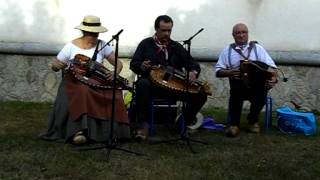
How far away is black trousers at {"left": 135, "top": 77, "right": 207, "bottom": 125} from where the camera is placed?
673 cm

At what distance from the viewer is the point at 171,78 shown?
266 inches

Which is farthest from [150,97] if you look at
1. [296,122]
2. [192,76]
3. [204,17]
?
[204,17]

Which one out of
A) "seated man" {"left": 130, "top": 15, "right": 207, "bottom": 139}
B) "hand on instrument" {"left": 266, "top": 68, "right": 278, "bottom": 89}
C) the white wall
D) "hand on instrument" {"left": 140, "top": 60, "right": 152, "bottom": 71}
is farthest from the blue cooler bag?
"hand on instrument" {"left": 140, "top": 60, "right": 152, "bottom": 71}

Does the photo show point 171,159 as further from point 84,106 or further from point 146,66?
point 146,66

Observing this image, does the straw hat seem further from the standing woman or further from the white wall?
the white wall

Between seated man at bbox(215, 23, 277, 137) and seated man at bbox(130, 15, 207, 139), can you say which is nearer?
seated man at bbox(130, 15, 207, 139)

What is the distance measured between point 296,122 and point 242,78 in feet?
3.01

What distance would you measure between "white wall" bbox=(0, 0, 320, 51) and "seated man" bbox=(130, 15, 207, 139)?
1.68 meters

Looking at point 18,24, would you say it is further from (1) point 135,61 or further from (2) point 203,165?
(2) point 203,165

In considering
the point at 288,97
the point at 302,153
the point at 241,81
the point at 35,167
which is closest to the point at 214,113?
the point at 288,97

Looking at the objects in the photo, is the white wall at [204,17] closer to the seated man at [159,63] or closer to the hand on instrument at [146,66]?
the seated man at [159,63]

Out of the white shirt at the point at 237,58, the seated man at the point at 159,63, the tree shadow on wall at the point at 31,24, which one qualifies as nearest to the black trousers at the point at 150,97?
the seated man at the point at 159,63

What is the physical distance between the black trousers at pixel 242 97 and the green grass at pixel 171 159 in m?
0.24

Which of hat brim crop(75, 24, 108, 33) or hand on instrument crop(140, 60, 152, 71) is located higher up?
hat brim crop(75, 24, 108, 33)
